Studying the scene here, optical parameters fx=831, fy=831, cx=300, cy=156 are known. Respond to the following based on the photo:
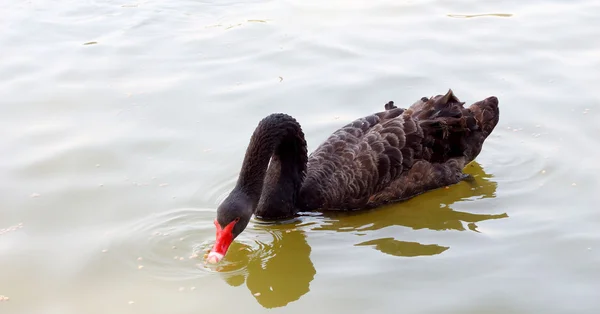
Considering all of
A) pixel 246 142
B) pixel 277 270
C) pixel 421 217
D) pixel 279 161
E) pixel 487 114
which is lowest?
pixel 277 270

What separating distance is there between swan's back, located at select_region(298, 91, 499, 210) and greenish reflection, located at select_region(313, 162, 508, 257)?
106mm

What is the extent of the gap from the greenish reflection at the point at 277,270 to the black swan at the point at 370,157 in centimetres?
41

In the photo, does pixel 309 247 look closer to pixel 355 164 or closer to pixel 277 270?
pixel 277 270

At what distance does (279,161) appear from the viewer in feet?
22.3

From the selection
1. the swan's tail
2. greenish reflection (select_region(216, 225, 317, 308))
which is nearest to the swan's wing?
greenish reflection (select_region(216, 225, 317, 308))

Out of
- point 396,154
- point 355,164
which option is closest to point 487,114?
point 396,154

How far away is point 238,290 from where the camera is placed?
557 cm

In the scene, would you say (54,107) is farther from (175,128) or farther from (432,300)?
(432,300)

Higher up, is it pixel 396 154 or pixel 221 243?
pixel 396 154

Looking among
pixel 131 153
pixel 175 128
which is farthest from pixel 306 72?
pixel 131 153

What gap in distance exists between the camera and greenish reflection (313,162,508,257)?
20.0ft

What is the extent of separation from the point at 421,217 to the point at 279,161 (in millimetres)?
1234

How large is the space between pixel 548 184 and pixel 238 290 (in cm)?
286

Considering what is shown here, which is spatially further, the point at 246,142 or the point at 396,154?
the point at 246,142
